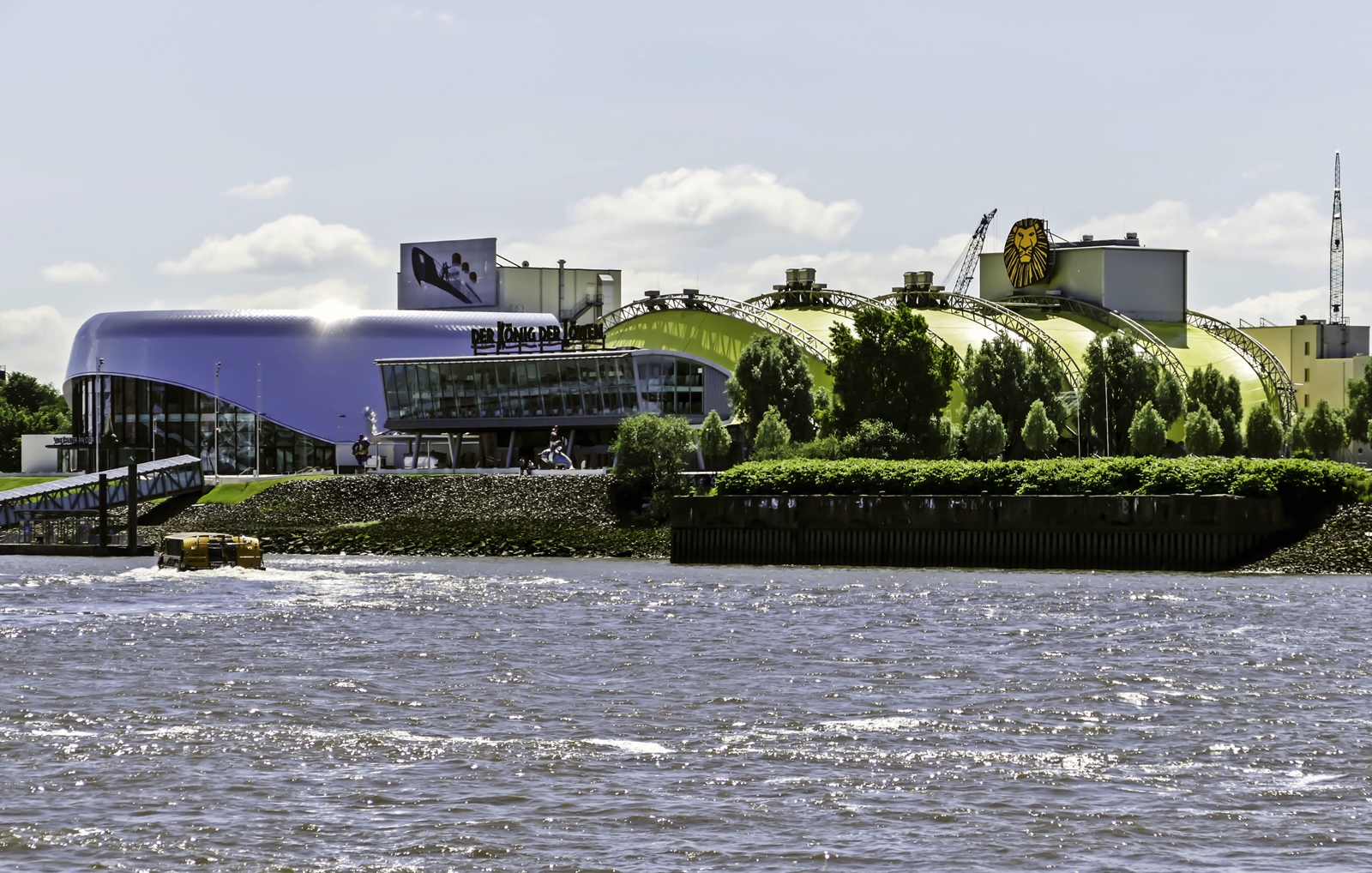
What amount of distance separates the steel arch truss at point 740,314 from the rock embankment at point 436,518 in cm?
2534

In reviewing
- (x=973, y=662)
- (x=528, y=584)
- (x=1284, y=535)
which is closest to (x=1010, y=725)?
(x=973, y=662)

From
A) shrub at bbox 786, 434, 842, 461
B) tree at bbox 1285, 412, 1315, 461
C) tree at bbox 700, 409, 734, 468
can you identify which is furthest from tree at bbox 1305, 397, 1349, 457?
shrub at bbox 786, 434, 842, 461

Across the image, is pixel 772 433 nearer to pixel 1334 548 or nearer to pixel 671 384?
pixel 671 384

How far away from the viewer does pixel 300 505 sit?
119m

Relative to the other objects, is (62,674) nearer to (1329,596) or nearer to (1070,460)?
(1329,596)

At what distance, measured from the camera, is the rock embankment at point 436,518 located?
9738 cm

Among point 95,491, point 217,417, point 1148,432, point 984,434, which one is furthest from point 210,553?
point 217,417

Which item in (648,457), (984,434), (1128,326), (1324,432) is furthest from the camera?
(1128,326)

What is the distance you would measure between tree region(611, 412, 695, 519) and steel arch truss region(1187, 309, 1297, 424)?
57146mm

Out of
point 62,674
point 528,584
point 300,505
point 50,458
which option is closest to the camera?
point 62,674

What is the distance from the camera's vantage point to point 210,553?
3204 inches

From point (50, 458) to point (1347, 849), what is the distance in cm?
17408

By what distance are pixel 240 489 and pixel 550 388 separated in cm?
2682

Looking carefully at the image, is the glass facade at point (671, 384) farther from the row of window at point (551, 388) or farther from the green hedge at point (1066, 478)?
the green hedge at point (1066, 478)
